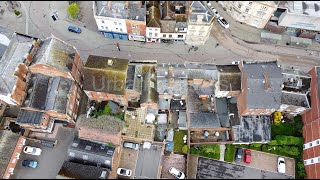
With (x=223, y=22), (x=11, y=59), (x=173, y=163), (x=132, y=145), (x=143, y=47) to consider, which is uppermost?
(x=223, y=22)


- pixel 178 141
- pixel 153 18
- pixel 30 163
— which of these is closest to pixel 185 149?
pixel 178 141

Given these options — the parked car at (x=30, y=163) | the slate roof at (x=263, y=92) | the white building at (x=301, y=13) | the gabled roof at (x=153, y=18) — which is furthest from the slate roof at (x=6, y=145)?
the white building at (x=301, y=13)

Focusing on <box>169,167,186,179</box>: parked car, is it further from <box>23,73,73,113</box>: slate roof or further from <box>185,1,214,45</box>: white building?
<box>185,1,214,45</box>: white building

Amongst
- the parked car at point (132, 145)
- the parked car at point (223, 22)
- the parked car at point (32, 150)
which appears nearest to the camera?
the parked car at point (132, 145)

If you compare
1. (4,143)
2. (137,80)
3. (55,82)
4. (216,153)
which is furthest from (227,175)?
(4,143)

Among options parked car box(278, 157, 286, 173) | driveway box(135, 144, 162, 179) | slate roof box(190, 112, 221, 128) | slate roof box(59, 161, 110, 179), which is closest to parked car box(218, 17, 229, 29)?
slate roof box(190, 112, 221, 128)

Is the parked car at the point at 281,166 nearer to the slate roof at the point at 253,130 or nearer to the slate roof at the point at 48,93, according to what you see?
the slate roof at the point at 253,130

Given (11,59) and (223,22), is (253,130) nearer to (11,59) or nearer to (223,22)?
(223,22)
